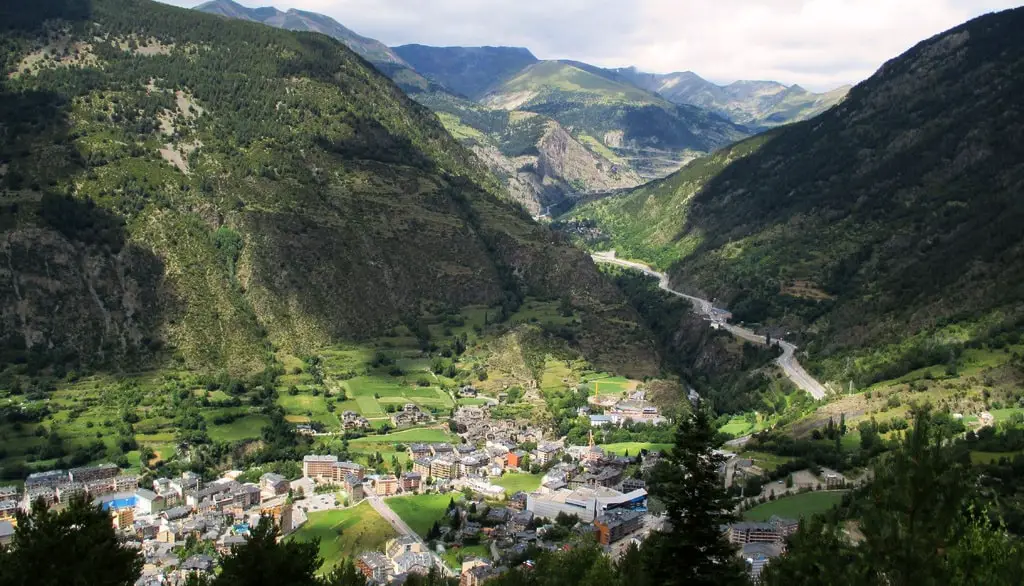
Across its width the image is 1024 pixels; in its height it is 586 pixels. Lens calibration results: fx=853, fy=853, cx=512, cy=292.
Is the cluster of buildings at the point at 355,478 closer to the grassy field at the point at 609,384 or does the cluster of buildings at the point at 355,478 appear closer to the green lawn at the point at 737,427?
the grassy field at the point at 609,384

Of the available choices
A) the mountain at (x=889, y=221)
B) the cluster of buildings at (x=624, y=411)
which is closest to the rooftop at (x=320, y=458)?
the cluster of buildings at (x=624, y=411)

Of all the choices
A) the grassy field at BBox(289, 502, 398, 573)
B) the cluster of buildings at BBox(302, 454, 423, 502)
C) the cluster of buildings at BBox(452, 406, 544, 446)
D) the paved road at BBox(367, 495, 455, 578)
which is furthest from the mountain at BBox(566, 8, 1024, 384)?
the grassy field at BBox(289, 502, 398, 573)

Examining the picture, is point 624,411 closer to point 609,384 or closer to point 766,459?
point 609,384

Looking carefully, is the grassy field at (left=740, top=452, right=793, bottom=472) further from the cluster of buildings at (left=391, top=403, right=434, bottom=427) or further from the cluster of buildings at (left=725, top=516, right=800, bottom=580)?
the cluster of buildings at (left=391, top=403, right=434, bottom=427)

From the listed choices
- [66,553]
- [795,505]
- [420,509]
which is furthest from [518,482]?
[66,553]

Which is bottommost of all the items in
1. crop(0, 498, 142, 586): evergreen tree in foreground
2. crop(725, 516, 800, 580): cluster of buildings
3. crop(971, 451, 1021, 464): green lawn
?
crop(725, 516, 800, 580): cluster of buildings
